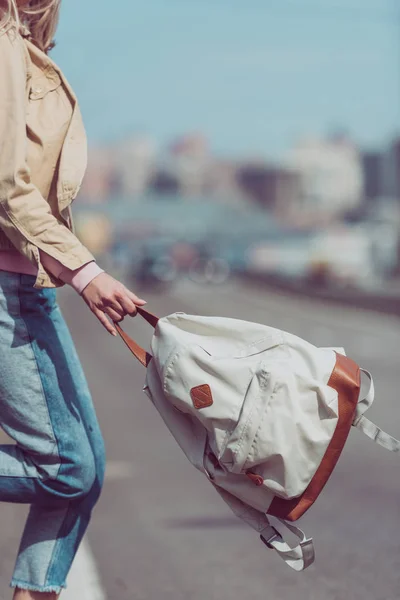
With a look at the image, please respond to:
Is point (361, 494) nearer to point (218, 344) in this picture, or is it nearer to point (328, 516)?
point (328, 516)

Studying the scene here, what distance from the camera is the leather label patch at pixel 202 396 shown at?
9.81ft

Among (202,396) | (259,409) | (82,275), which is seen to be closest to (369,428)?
(259,409)

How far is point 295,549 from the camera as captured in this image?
304cm

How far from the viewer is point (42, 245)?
3.02m

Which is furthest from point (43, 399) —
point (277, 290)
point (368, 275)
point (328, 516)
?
point (368, 275)

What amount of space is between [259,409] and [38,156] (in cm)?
82

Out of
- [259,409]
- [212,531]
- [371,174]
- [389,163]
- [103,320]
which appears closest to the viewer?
[259,409]

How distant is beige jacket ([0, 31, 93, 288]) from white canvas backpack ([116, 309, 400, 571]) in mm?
284

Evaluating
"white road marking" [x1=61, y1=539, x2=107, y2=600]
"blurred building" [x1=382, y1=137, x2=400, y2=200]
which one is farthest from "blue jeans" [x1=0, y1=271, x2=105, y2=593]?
"blurred building" [x1=382, y1=137, x2=400, y2=200]

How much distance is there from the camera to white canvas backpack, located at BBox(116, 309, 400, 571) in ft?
9.66

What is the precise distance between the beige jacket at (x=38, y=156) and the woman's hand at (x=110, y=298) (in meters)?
0.07

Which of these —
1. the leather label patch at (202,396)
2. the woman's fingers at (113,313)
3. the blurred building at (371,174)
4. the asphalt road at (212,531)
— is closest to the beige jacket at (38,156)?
the woman's fingers at (113,313)

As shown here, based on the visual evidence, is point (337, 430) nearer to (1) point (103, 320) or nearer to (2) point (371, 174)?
(1) point (103, 320)

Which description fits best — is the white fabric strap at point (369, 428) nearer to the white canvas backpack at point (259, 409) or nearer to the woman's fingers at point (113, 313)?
the white canvas backpack at point (259, 409)
